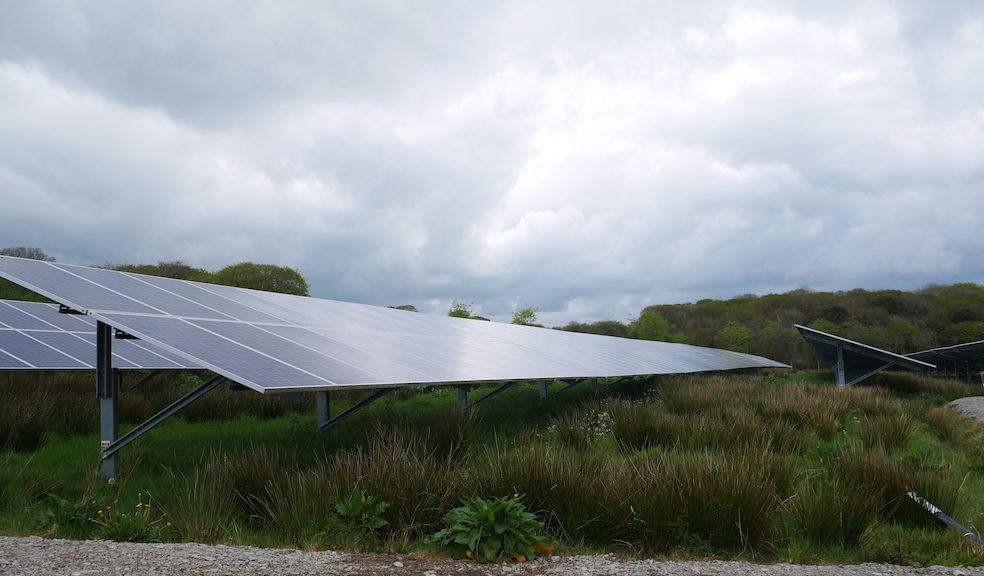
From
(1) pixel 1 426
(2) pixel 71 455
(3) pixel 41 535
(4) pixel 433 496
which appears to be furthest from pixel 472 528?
(1) pixel 1 426

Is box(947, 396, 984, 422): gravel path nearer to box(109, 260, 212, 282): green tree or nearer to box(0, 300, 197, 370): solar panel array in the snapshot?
box(0, 300, 197, 370): solar panel array

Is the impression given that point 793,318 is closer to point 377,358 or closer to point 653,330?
point 653,330

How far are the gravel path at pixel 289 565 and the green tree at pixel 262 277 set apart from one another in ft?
116

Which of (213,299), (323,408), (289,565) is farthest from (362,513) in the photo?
(213,299)

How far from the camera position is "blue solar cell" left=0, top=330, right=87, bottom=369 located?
40.5ft

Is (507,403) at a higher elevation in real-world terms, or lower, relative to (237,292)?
lower

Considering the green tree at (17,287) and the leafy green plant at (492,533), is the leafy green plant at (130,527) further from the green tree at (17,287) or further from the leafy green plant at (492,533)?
the green tree at (17,287)

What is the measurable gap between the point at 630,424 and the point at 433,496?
476 centimetres

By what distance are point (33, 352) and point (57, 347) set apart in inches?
28.9

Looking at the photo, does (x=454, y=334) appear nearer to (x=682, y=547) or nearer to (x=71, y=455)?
(x=71, y=455)

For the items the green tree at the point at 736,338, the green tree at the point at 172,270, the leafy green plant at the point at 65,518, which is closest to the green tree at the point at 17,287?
the green tree at the point at 172,270

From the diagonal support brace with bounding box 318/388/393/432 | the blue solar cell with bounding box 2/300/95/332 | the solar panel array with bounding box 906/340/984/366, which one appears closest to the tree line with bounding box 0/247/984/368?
the solar panel array with bounding box 906/340/984/366

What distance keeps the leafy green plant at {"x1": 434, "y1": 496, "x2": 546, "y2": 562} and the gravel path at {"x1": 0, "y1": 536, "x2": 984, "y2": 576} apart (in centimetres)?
13

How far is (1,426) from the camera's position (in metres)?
9.13
